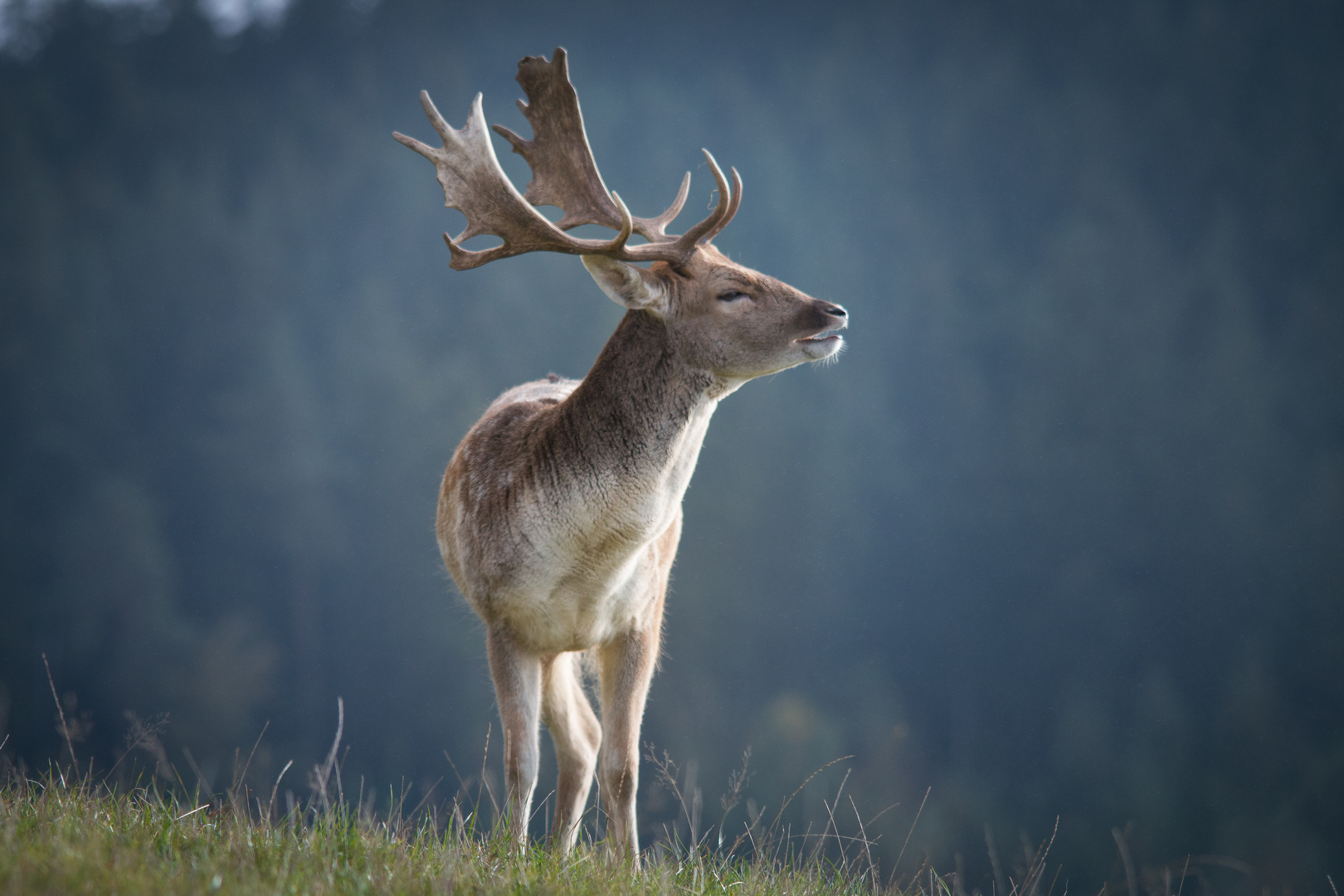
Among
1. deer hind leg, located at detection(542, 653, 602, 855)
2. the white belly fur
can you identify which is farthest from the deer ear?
deer hind leg, located at detection(542, 653, 602, 855)

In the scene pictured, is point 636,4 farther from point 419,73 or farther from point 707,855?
point 707,855

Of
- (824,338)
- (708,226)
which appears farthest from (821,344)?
(708,226)

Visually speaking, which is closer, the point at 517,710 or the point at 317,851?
the point at 317,851

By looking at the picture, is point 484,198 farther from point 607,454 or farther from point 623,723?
point 623,723

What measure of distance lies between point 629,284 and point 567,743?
2097 mm

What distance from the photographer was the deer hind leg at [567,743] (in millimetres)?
4611

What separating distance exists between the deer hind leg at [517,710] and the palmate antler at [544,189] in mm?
1558

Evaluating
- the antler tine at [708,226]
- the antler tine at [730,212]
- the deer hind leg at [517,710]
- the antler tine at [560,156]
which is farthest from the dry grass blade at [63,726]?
the antler tine at [730,212]

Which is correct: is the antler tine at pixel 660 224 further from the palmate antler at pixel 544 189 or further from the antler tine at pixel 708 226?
the antler tine at pixel 708 226

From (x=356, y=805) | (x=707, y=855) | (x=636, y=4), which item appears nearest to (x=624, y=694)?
(x=707, y=855)

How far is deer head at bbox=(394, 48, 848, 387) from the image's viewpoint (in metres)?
4.06

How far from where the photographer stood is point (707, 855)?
362cm

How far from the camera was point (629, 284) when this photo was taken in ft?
13.4

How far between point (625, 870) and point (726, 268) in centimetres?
231
